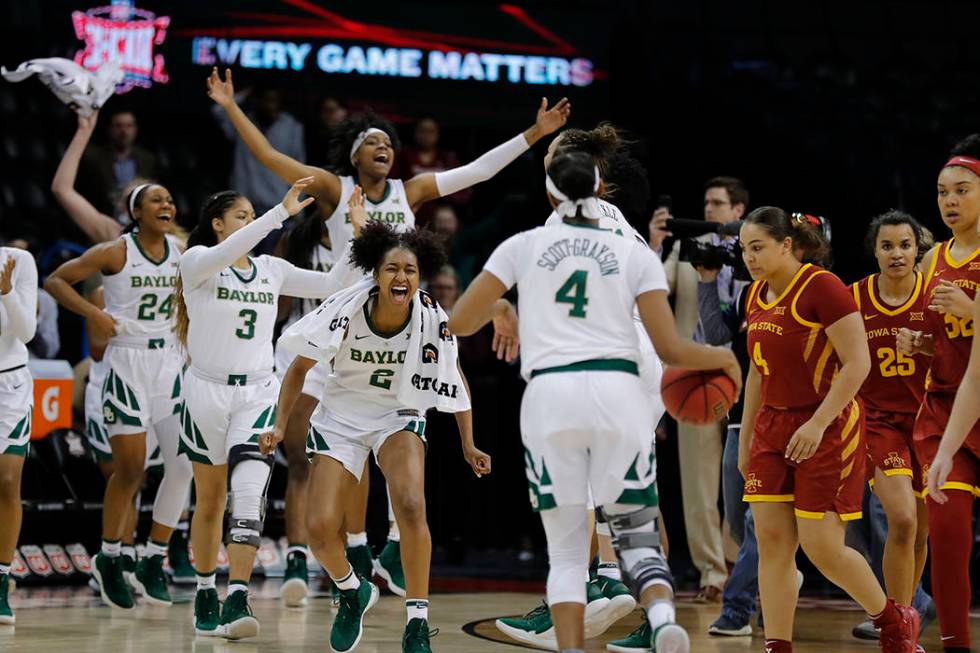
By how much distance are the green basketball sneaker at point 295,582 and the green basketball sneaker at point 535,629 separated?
1682mm

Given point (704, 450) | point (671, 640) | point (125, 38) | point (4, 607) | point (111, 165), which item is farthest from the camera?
point (125, 38)

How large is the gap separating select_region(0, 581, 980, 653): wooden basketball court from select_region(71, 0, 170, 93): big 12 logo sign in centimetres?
655

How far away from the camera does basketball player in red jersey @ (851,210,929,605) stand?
6.22 meters

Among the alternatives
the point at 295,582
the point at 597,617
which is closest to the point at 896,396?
the point at 597,617

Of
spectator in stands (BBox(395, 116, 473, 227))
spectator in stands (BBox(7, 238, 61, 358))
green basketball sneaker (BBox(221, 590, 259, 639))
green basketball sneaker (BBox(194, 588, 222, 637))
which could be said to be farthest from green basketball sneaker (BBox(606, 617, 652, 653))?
spectator in stands (BBox(395, 116, 473, 227))

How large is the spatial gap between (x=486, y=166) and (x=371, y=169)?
0.66m

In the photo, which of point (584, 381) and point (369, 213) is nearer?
point (584, 381)

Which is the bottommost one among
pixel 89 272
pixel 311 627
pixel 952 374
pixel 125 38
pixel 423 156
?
pixel 311 627

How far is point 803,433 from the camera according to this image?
538 cm

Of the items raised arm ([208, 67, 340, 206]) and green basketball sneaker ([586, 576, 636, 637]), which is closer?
green basketball sneaker ([586, 576, 636, 637])

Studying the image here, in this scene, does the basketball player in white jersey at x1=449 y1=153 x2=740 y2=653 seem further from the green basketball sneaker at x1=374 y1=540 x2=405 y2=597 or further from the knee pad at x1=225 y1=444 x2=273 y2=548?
the green basketball sneaker at x1=374 y1=540 x2=405 y2=597

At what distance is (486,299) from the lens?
16.3ft

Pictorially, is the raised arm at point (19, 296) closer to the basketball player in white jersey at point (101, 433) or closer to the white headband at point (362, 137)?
the basketball player in white jersey at point (101, 433)

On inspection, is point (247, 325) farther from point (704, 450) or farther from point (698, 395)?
point (704, 450)
